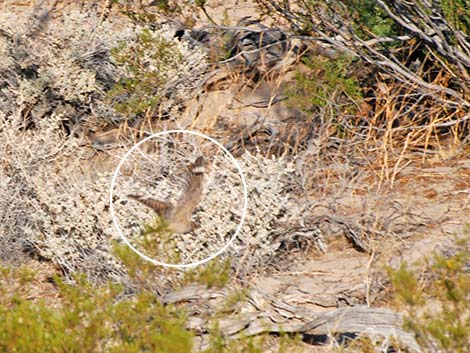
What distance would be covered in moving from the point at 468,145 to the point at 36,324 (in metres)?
3.70

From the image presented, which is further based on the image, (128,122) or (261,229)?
(128,122)

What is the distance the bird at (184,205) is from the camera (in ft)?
16.9

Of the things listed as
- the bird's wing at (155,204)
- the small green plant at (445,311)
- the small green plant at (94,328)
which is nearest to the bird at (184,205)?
the bird's wing at (155,204)

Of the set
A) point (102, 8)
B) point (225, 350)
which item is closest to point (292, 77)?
point (102, 8)

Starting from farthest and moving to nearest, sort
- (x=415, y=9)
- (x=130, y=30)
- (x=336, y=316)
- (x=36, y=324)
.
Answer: (x=130, y=30)
(x=415, y=9)
(x=336, y=316)
(x=36, y=324)

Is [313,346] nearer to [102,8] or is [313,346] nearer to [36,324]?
[36,324]

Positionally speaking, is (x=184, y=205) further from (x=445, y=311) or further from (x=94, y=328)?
(x=445, y=311)

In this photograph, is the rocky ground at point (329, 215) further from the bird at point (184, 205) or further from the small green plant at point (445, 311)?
the small green plant at point (445, 311)

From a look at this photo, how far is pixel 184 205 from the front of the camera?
17.1 ft

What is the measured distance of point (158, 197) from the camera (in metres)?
5.54

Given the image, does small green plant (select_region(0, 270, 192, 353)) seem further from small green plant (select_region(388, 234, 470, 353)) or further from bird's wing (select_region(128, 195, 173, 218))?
bird's wing (select_region(128, 195, 173, 218))

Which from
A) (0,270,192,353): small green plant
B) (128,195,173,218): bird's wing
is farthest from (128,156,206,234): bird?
(0,270,192,353): small green plant

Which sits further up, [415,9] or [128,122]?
[415,9]

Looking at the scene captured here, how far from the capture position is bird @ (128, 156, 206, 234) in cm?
514
